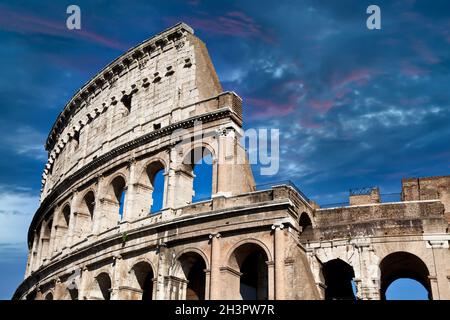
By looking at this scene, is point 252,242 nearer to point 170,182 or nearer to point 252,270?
point 252,270

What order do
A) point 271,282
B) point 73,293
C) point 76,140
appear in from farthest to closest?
point 76,140 < point 73,293 < point 271,282

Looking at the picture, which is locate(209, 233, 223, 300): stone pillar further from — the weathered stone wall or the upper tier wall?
the weathered stone wall

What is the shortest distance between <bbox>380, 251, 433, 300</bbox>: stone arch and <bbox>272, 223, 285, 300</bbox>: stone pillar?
4712 millimetres

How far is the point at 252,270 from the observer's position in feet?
75.0

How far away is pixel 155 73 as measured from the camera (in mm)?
26188

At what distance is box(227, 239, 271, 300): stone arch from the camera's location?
19.8 meters

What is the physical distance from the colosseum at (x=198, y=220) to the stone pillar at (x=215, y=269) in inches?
→ 1.4

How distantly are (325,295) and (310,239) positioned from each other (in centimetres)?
265

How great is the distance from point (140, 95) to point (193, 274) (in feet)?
29.6

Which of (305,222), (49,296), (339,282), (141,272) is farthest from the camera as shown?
(49,296)

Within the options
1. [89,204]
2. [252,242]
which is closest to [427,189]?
[252,242]

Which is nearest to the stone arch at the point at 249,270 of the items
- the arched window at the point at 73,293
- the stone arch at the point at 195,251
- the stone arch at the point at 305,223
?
the stone arch at the point at 195,251

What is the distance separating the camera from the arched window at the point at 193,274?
21.0 meters
